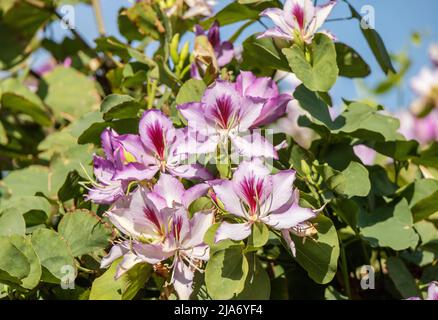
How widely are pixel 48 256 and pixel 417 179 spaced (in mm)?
481

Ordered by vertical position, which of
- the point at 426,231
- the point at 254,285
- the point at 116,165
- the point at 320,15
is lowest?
the point at 426,231

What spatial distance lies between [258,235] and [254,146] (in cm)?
11

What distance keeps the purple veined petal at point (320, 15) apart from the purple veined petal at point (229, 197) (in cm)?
26

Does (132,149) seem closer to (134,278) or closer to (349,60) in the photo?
(134,278)

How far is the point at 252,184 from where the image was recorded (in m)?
0.74

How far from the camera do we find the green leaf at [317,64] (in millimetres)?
842

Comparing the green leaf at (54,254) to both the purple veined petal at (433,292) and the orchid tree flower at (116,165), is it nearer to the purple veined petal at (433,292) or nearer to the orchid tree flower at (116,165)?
the orchid tree flower at (116,165)

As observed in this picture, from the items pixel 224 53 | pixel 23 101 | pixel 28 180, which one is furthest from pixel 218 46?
pixel 23 101

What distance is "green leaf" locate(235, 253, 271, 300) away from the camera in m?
0.78

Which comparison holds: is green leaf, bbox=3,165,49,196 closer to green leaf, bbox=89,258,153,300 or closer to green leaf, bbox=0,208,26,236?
green leaf, bbox=0,208,26,236

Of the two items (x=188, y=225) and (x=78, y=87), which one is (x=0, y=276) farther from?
(x=78, y=87)

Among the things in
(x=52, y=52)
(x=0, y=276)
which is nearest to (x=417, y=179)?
(x=0, y=276)

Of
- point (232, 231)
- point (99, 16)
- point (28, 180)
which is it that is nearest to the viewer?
point (232, 231)

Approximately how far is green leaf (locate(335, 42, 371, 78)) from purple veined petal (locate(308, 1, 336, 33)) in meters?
0.07
